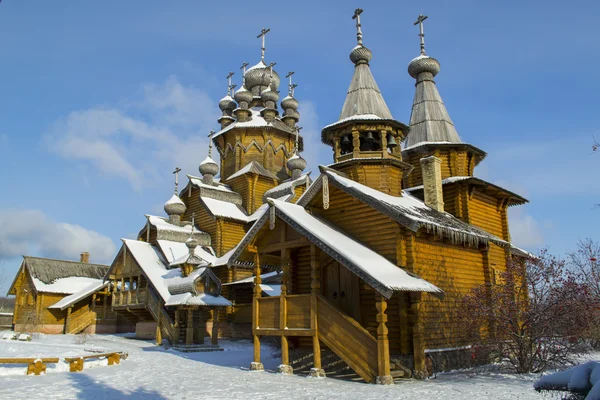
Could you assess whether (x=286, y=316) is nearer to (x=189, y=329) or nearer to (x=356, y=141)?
(x=356, y=141)

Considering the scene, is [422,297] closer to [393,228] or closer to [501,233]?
[393,228]

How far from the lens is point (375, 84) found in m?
17.9

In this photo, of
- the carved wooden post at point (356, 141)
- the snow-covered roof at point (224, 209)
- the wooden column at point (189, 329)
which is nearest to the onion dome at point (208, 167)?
the snow-covered roof at point (224, 209)

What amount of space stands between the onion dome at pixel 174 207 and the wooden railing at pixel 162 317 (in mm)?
6560

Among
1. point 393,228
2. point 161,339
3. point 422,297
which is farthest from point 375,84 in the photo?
point 161,339

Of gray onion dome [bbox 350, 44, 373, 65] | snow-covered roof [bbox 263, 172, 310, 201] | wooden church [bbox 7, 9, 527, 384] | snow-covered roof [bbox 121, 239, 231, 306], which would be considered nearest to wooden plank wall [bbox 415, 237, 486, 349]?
wooden church [bbox 7, 9, 527, 384]

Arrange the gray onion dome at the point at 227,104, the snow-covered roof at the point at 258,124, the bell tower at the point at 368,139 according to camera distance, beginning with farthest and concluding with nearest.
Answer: the gray onion dome at the point at 227,104 < the snow-covered roof at the point at 258,124 < the bell tower at the point at 368,139

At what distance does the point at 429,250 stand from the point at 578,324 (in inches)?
154

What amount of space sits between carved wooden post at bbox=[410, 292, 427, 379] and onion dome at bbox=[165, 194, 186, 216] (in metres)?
19.6

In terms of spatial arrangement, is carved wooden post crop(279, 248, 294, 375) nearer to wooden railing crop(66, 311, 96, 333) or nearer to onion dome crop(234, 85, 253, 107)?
wooden railing crop(66, 311, 96, 333)

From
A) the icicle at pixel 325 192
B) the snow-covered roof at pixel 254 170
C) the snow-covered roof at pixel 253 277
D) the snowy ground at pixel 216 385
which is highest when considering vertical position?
the snow-covered roof at pixel 254 170

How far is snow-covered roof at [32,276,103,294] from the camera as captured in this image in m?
32.3

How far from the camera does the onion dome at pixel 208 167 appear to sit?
3119 centimetres

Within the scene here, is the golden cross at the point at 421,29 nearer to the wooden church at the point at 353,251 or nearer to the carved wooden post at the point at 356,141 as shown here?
the wooden church at the point at 353,251
